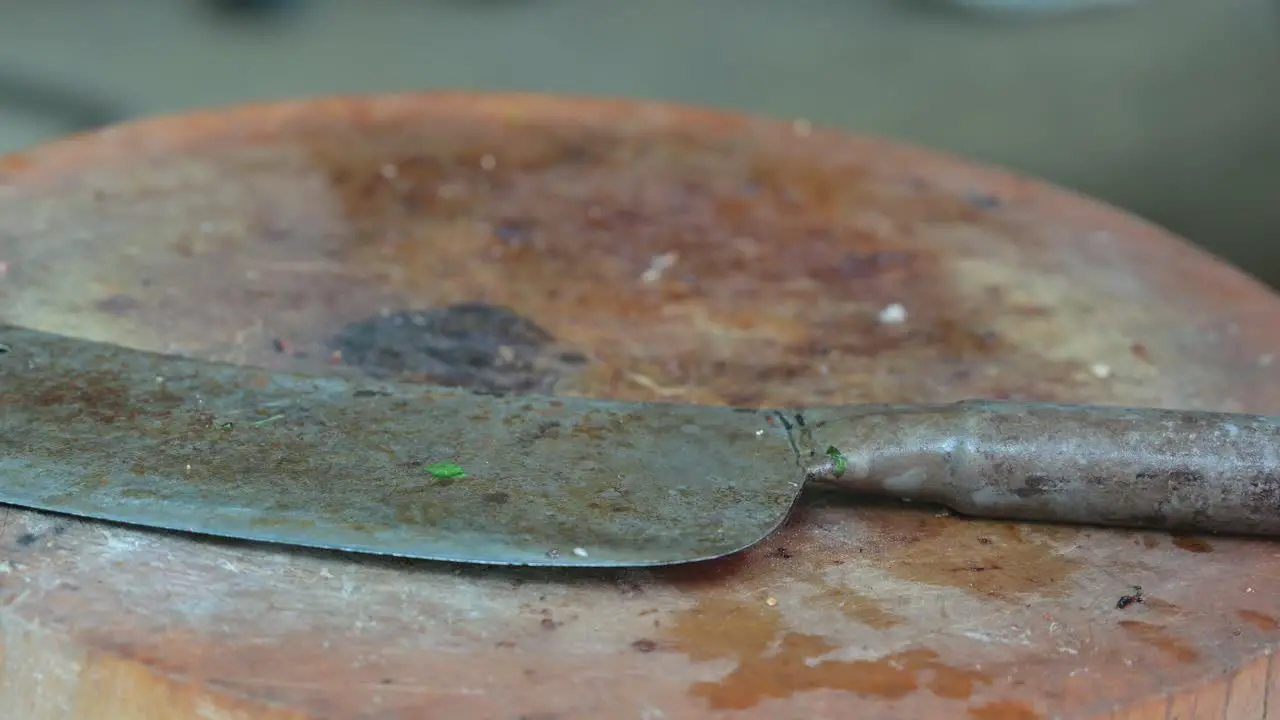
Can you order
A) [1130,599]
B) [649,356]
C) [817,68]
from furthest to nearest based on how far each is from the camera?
[817,68], [649,356], [1130,599]

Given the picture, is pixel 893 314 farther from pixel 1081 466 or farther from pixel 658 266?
pixel 1081 466

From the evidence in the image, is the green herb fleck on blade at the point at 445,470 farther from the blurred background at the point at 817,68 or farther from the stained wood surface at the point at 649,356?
the blurred background at the point at 817,68

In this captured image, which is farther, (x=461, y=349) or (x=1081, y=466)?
(x=461, y=349)

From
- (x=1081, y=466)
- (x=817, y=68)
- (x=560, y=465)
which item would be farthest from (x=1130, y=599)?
(x=817, y=68)

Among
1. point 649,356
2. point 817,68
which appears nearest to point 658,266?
point 649,356

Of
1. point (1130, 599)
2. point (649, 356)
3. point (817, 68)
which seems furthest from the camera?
point (817, 68)

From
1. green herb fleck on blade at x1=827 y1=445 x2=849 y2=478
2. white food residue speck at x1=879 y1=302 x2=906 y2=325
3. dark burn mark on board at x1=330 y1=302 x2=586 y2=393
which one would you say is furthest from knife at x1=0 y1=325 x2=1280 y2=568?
white food residue speck at x1=879 y1=302 x2=906 y2=325

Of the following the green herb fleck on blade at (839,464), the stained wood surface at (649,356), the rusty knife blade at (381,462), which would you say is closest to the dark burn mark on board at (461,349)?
the stained wood surface at (649,356)
